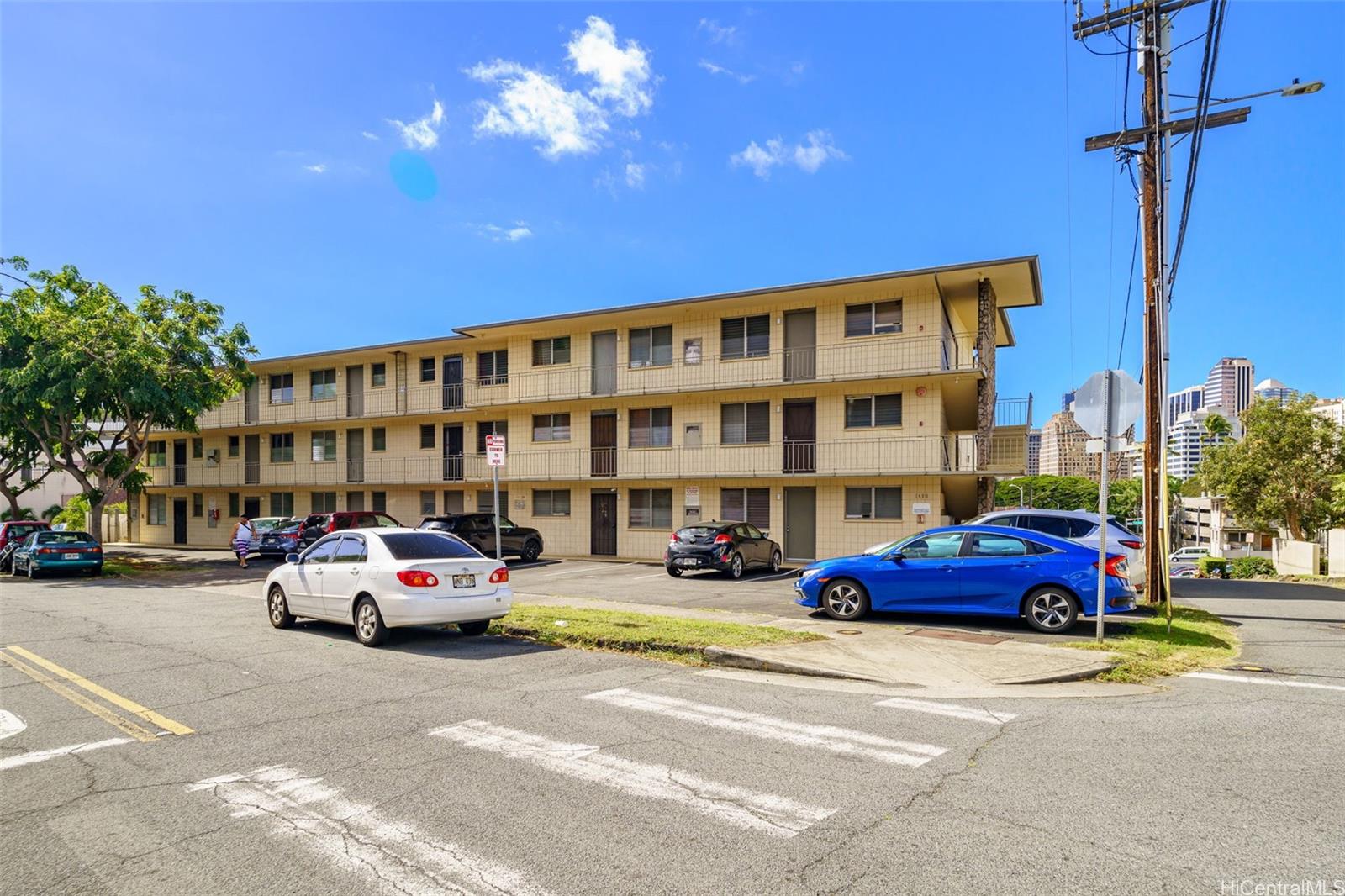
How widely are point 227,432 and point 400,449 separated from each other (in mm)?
11272

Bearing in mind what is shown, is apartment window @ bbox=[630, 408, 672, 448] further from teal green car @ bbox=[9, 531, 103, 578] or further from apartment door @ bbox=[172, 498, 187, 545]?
apartment door @ bbox=[172, 498, 187, 545]

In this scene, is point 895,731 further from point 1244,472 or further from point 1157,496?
point 1244,472

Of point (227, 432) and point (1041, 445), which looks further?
point (1041, 445)

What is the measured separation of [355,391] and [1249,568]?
36451mm

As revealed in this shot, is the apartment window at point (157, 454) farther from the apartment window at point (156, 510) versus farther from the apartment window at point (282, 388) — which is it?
the apartment window at point (282, 388)

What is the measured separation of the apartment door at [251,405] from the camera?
37.6 metres

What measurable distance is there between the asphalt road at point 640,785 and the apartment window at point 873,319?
51.4 ft

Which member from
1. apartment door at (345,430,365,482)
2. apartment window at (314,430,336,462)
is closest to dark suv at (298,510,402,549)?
apartment door at (345,430,365,482)

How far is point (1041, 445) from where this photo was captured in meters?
169

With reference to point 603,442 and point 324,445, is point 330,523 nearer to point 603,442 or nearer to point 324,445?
point 603,442

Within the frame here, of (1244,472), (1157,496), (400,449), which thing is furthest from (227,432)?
(1244,472)

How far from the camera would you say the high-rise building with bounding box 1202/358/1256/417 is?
189 metres

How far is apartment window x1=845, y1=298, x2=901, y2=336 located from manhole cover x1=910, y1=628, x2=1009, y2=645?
44.8 ft

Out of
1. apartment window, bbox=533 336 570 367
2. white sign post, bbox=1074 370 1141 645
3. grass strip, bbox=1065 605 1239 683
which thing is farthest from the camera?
apartment window, bbox=533 336 570 367
